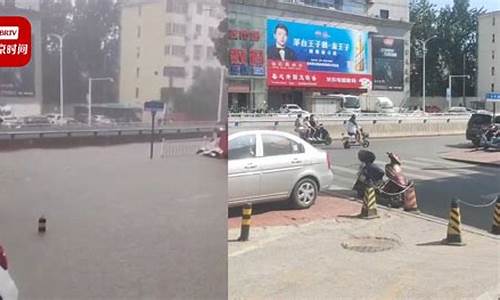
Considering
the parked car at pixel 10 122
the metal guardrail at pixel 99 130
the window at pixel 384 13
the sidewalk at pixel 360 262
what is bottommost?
the sidewalk at pixel 360 262

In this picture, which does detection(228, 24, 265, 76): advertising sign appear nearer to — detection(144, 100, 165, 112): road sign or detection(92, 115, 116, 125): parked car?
detection(144, 100, 165, 112): road sign

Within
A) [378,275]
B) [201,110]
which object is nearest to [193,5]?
[201,110]

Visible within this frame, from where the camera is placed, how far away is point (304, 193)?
252 inches

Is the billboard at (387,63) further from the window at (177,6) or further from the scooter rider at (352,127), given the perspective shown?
the window at (177,6)

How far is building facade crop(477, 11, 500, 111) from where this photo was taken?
4.65 metres

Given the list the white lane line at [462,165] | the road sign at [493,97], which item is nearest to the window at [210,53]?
the road sign at [493,97]

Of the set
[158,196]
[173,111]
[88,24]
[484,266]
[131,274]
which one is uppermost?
[88,24]

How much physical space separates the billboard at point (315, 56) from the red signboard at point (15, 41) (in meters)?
2.14

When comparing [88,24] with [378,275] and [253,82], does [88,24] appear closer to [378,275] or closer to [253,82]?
[253,82]

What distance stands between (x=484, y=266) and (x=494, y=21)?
6.24 feet

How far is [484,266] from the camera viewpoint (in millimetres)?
4609

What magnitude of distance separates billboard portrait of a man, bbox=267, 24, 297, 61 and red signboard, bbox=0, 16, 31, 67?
7.20ft

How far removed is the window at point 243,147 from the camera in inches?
150

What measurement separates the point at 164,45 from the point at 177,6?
0.13 meters
